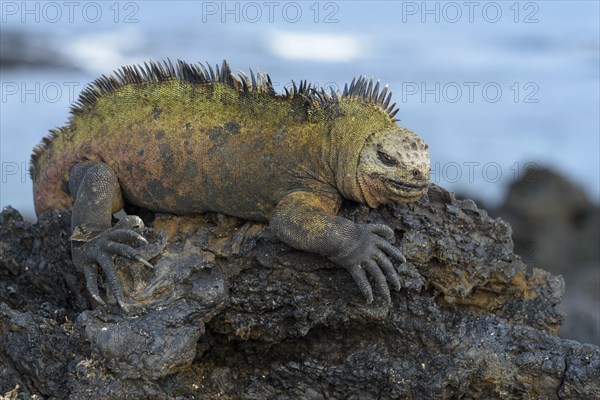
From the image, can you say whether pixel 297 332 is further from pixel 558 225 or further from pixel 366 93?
pixel 558 225

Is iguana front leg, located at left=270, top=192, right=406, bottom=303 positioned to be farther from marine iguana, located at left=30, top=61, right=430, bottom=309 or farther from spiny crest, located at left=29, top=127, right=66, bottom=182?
spiny crest, located at left=29, top=127, right=66, bottom=182

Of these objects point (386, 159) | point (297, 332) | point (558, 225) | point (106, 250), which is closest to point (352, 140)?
point (386, 159)

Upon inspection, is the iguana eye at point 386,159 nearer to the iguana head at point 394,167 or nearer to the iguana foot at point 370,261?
the iguana head at point 394,167

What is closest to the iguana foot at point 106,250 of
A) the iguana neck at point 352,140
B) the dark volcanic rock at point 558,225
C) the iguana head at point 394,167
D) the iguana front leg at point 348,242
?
the iguana front leg at point 348,242

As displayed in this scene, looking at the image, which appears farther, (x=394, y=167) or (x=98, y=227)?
(x=98, y=227)

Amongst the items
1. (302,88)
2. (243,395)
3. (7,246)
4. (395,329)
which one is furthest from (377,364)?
(7,246)

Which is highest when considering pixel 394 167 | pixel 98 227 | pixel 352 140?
pixel 352 140

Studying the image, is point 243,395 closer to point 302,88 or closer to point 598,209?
point 302,88

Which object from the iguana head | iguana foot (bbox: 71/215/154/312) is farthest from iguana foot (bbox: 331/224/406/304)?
iguana foot (bbox: 71/215/154/312)
